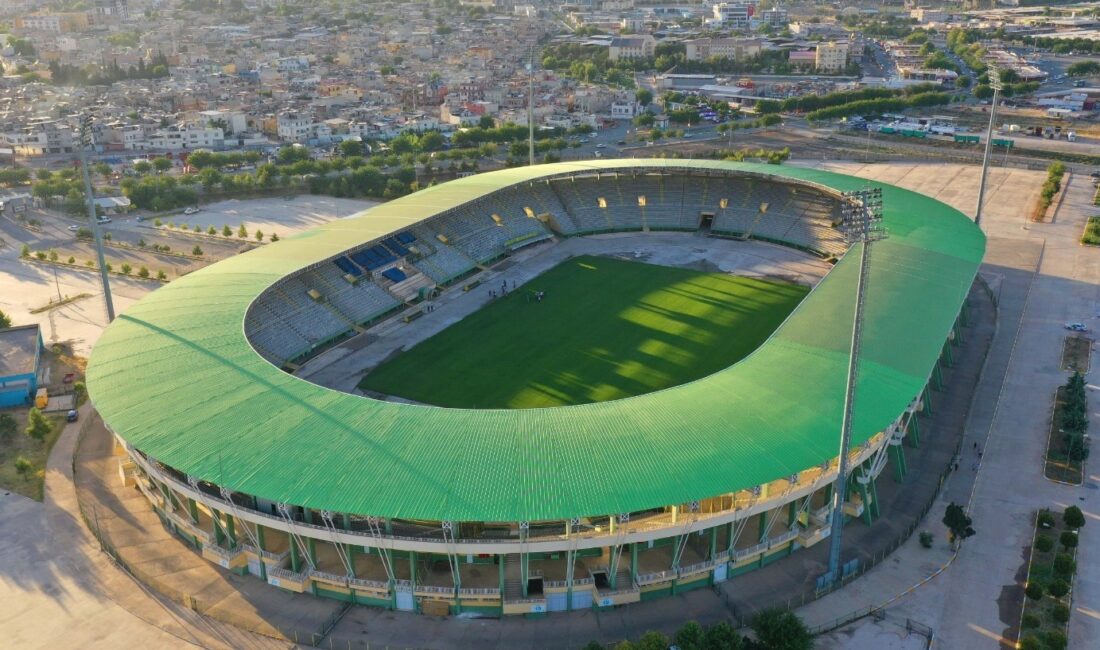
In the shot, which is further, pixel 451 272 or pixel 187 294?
pixel 451 272

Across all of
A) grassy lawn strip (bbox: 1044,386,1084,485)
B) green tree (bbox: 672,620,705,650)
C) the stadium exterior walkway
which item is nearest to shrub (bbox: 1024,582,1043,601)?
the stadium exterior walkway

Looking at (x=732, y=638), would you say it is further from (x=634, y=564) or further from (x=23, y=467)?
(x=23, y=467)

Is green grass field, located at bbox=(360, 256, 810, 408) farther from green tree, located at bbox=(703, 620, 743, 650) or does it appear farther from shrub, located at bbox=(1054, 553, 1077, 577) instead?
shrub, located at bbox=(1054, 553, 1077, 577)

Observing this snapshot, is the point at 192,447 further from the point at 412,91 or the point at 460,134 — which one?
the point at 412,91

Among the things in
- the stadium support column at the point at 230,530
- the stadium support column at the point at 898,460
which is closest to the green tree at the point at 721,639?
the stadium support column at the point at 898,460

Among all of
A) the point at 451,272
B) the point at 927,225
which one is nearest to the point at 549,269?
the point at 451,272

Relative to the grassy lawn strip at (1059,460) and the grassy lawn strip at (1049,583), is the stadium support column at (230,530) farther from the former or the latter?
the grassy lawn strip at (1059,460)
